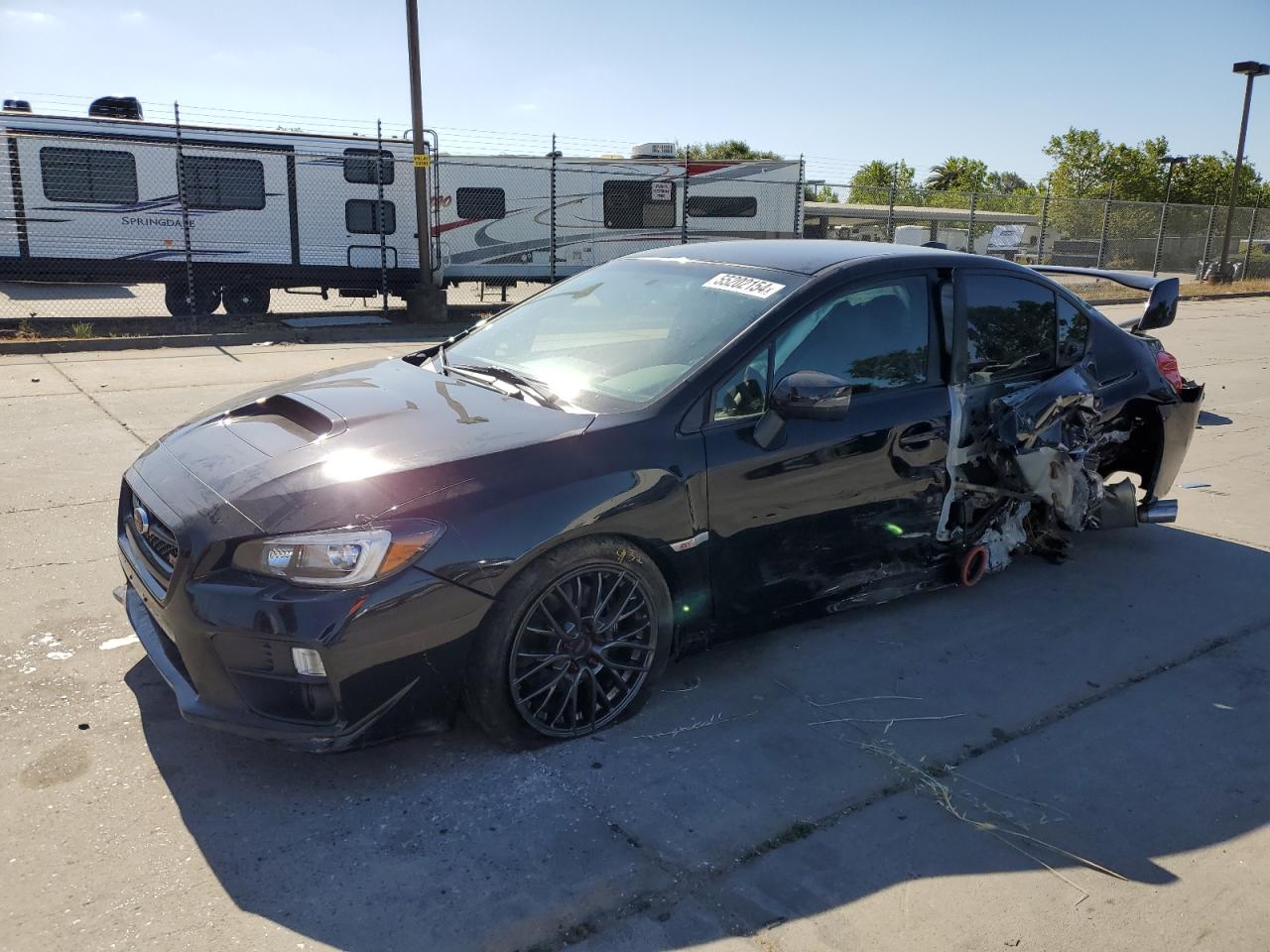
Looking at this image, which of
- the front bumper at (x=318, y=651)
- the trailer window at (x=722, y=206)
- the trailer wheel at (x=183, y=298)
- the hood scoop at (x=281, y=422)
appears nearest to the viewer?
the front bumper at (x=318, y=651)

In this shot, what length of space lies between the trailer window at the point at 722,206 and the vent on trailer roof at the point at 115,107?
10.5 metres

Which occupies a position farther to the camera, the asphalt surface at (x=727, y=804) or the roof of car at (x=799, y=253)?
the roof of car at (x=799, y=253)

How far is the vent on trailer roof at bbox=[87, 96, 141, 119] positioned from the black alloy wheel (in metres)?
16.5

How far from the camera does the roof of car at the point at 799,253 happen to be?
409 centimetres

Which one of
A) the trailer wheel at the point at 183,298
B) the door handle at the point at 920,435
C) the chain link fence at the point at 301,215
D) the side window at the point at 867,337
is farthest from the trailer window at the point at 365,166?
the door handle at the point at 920,435

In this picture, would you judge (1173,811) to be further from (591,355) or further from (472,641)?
(591,355)

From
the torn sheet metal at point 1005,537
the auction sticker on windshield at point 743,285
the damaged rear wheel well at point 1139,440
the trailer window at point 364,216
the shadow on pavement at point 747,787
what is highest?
the trailer window at point 364,216

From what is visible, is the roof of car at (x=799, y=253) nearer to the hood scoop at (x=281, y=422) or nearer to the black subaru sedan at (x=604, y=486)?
the black subaru sedan at (x=604, y=486)

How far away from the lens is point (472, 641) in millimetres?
2992

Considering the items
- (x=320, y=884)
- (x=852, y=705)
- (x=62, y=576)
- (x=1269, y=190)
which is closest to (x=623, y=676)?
(x=852, y=705)

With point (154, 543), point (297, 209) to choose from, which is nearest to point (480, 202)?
point (297, 209)

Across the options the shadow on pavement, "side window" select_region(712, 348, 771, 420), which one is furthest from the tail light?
"side window" select_region(712, 348, 771, 420)

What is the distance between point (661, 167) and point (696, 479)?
1813 centimetres

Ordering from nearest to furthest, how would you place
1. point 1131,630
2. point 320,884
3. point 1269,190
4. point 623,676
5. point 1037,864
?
1. point 320,884
2. point 1037,864
3. point 623,676
4. point 1131,630
5. point 1269,190
